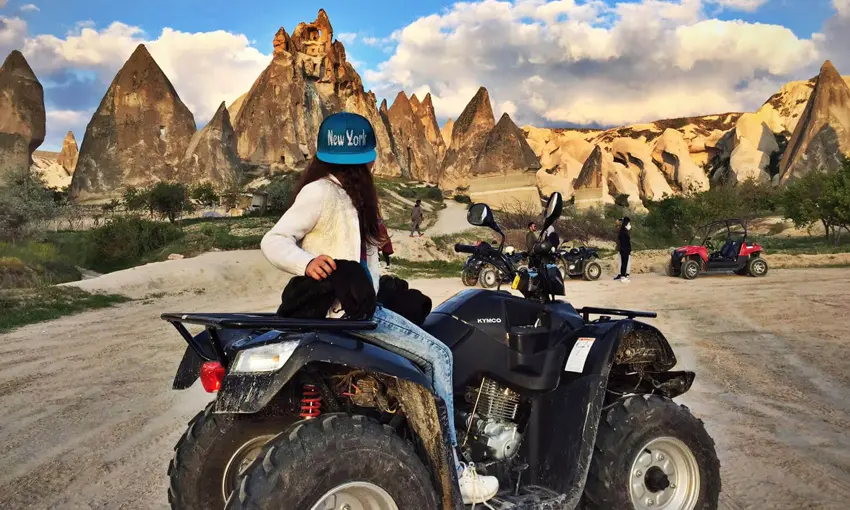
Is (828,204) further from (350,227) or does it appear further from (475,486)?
(350,227)

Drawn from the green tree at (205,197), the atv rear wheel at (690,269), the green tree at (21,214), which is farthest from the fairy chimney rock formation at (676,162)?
the green tree at (21,214)

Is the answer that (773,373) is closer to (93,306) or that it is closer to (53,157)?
(93,306)

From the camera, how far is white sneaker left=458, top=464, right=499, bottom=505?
274 cm

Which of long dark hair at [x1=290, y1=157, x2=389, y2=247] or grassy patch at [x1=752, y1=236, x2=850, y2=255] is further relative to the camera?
grassy patch at [x1=752, y1=236, x2=850, y2=255]

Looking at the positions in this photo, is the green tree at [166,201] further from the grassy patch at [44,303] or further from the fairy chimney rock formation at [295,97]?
the fairy chimney rock formation at [295,97]

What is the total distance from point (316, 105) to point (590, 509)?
98458 millimetres

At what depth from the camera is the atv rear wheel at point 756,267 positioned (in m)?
19.2

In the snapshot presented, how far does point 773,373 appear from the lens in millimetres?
7371

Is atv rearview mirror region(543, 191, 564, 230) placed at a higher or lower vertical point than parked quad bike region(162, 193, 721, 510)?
higher

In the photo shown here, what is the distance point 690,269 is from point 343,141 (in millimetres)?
18467

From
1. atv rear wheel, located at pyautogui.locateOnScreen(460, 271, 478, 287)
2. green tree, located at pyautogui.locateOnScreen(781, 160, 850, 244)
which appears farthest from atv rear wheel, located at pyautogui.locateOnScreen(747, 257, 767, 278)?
green tree, located at pyautogui.locateOnScreen(781, 160, 850, 244)

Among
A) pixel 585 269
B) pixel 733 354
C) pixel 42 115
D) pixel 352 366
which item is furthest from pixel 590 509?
pixel 42 115

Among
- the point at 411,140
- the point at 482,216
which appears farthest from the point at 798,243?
the point at 411,140

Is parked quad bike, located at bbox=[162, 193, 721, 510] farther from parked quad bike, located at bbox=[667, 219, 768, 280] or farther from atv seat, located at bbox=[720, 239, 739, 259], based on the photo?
atv seat, located at bbox=[720, 239, 739, 259]
